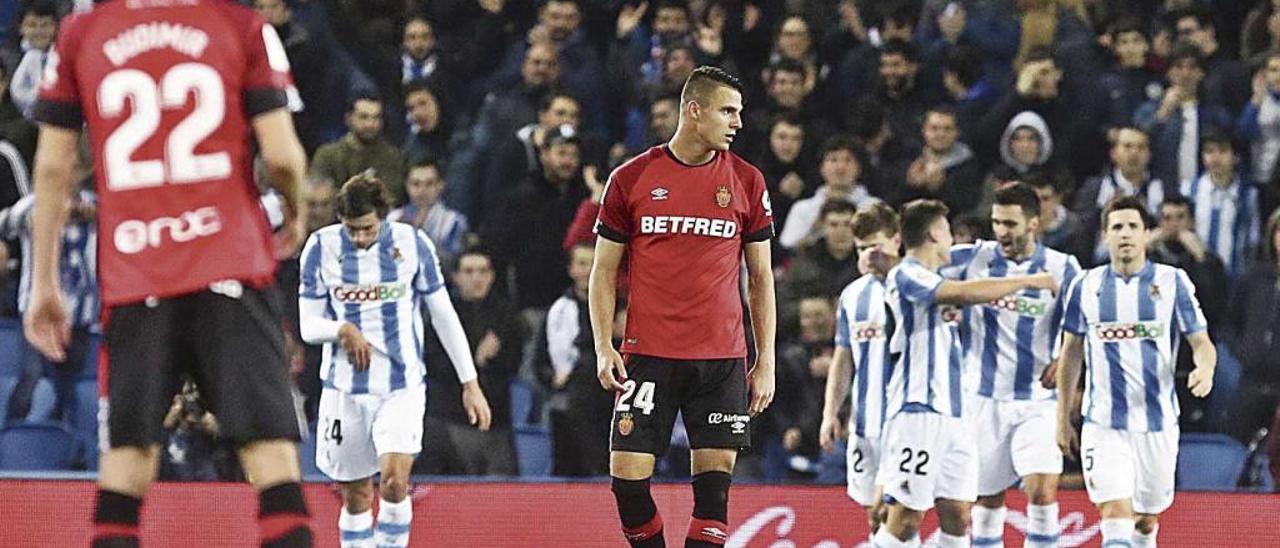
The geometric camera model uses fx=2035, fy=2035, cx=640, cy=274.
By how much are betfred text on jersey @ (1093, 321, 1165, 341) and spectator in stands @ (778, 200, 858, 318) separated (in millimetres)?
2569

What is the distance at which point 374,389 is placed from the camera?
9898 millimetres

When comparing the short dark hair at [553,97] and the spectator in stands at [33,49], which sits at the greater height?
the spectator in stands at [33,49]

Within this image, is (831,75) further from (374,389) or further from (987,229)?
(374,389)

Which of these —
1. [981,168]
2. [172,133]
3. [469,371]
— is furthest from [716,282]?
[981,168]

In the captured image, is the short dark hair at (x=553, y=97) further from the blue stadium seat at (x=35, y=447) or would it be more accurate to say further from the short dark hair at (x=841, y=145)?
the blue stadium seat at (x=35, y=447)

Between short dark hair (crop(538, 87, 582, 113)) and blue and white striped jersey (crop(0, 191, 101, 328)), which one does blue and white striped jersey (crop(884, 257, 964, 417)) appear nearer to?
short dark hair (crop(538, 87, 582, 113))

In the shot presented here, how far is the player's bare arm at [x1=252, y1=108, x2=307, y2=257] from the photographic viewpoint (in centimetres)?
516

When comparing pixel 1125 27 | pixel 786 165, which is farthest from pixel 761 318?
pixel 1125 27

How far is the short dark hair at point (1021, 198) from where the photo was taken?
33.1 feet

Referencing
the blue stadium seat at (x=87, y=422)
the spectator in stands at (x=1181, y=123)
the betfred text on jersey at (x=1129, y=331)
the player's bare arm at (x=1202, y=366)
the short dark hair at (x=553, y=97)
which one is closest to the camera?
the player's bare arm at (x=1202, y=366)

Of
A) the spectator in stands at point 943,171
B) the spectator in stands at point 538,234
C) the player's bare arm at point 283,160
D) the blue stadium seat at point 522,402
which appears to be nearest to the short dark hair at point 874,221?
the spectator in stands at point 943,171

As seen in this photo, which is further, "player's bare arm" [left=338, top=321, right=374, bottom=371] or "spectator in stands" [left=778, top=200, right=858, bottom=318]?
"spectator in stands" [left=778, top=200, right=858, bottom=318]

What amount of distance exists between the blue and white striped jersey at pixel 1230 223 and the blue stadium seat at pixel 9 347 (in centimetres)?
744

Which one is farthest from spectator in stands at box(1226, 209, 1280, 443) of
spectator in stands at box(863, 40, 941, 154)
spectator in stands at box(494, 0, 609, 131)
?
spectator in stands at box(494, 0, 609, 131)
